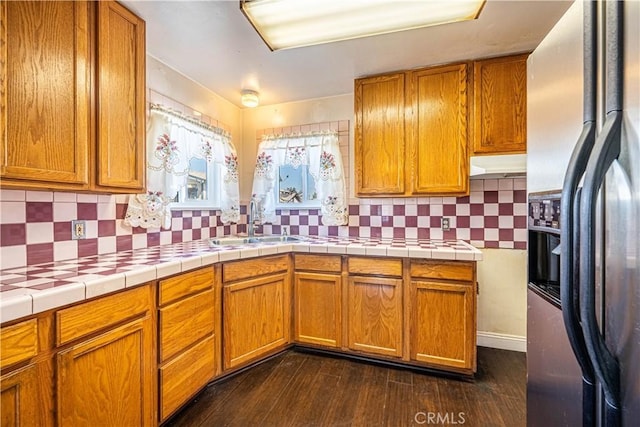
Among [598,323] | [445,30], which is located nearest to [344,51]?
[445,30]

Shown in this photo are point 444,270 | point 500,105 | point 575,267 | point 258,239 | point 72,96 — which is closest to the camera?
point 575,267

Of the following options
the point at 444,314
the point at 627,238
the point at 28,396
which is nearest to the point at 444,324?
the point at 444,314

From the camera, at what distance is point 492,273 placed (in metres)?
2.39

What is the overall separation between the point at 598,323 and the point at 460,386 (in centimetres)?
149

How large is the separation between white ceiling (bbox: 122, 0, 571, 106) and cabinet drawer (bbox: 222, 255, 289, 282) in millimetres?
1420

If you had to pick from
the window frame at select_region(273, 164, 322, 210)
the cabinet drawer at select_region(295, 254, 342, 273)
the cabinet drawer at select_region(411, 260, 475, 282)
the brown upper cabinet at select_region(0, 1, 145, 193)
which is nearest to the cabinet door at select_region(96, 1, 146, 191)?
the brown upper cabinet at select_region(0, 1, 145, 193)

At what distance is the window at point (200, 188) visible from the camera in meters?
2.44

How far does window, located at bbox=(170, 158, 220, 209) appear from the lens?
244 centimetres

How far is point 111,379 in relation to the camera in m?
1.21

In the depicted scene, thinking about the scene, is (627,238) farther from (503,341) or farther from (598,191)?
(503,341)

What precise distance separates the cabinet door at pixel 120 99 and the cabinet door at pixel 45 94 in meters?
0.06

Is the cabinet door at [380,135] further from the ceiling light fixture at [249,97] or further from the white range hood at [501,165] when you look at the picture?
the ceiling light fixture at [249,97]

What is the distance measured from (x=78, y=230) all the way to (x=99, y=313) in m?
0.72

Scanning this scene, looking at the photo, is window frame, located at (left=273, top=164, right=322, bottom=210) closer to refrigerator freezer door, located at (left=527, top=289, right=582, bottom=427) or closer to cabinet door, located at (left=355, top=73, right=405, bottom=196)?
cabinet door, located at (left=355, top=73, right=405, bottom=196)
